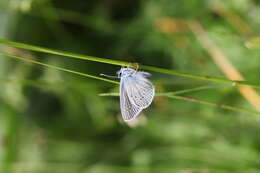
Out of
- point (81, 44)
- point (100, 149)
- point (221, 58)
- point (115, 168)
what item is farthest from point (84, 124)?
point (221, 58)

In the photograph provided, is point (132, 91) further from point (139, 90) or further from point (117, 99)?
point (117, 99)

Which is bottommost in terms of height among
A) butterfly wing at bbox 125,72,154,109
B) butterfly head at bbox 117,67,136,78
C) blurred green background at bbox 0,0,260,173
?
butterfly wing at bbox 125,72,154,109

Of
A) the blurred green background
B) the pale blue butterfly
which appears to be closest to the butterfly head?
the pale blue butterfly

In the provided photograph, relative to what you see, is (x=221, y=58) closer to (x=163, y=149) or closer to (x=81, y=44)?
(x=163, y=149)

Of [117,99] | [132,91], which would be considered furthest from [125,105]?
[117,99]

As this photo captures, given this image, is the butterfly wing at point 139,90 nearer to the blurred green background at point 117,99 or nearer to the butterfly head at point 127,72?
the butterfly head at point 127,72

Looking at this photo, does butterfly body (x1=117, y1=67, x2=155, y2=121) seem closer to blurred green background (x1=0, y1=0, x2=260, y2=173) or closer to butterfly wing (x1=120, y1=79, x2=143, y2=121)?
butterfly wing (x1=120, y1=79, x2=143, y2=121)
